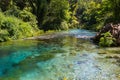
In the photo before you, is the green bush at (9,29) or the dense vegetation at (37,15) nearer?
Answer: the green bush at (9,29)

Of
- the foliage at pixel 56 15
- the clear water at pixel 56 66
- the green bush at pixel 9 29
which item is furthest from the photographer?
the foliage at pixel 56 15

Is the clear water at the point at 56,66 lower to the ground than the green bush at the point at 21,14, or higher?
lower

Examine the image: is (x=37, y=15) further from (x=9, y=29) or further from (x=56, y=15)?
(x=9, y=29)

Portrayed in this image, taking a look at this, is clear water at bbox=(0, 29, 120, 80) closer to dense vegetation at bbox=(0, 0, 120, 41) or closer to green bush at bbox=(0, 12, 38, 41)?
green bush at bbox=(0, 12, 38, 41)

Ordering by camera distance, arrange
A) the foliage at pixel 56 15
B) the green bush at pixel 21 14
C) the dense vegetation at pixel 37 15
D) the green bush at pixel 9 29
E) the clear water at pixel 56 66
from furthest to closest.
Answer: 1. the foliage at pixel 56 15
2. the green bush at pixel 21 14
3. the dense vegetation at pixel 37 15
4. the green bush at pixel 9 29
5. the clear water at pixel 56 66

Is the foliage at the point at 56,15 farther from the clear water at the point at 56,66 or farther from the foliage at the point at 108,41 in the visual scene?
the clear water at the point at 56,66

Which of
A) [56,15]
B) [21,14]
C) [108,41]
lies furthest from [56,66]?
[56,15]

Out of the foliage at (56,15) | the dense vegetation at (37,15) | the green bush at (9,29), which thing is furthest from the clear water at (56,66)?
the foliage at (56,15)

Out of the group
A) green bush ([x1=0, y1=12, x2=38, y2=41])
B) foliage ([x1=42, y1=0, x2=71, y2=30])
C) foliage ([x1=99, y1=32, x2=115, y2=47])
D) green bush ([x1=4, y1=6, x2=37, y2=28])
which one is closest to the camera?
foliage ([x1=99, y1=32, x2=115, y2=47])


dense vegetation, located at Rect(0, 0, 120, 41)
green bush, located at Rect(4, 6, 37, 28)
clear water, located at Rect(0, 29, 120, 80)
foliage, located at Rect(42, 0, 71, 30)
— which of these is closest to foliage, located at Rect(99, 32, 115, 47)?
clear water, located at Rect(0, 29, 120, 80)

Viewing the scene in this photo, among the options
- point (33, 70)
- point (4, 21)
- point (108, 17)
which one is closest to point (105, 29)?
point (4, 21)

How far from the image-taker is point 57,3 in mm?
60031

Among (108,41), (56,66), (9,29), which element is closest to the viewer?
(56,66)

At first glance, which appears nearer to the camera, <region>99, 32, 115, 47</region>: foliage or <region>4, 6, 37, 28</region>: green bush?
<region>99, 32, 115, 47</region>: foliage
